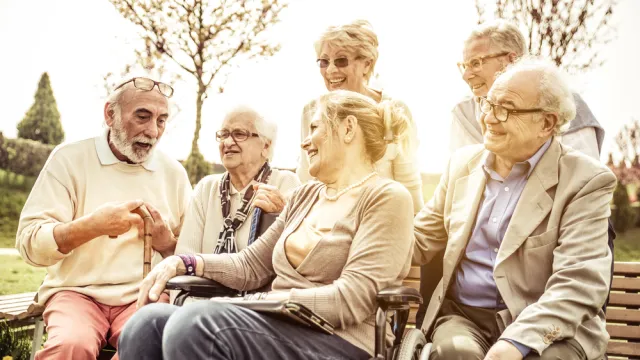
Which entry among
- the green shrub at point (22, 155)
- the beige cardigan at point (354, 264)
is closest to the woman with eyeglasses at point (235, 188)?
the beige cardigan at point (354, 264)

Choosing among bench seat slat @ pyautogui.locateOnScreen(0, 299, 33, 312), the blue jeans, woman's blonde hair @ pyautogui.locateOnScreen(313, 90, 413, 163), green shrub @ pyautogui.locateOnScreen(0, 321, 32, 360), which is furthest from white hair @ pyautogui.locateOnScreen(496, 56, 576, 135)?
green shrub @ pyautogui.locateOnScreen(0, 321, 32, 360)

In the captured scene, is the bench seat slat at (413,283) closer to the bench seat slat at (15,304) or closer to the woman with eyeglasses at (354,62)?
the woman with eyeglasses at (354,62)

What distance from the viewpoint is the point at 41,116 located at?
23.5ft

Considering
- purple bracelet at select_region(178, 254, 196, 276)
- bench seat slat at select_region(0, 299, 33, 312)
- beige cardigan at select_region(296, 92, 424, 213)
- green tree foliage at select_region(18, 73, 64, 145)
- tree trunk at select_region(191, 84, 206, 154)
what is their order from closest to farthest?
purple bracelet at select_region(178, 254, 196, 276)
beige cardigan at select_region(296, 92, 424, 213)
bench seat slat at select_region(0, 299, 33, 312)
tree trunk at select_region(191, 84, 206, 154)
green tree foliage at select_region(18, 73, 64, 145)

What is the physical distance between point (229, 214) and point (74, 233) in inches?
25.8

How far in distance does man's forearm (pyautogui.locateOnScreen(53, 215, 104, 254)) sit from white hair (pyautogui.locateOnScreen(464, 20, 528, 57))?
5.99 ft

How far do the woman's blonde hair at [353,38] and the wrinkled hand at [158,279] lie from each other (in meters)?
1.43

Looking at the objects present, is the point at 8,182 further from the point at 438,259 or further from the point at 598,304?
the point at 598,304

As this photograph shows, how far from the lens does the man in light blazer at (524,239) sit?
2102mm

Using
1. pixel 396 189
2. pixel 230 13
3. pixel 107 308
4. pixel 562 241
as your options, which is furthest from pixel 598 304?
pixel 230 13

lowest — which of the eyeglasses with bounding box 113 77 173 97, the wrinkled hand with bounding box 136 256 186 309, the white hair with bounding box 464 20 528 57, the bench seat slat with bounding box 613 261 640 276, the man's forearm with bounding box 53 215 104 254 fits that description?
the bench seat slat with bounding box 613 261 640 276

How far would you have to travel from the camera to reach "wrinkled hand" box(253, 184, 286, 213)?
2.94 meters

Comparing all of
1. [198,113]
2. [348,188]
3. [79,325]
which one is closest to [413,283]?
[348,188]

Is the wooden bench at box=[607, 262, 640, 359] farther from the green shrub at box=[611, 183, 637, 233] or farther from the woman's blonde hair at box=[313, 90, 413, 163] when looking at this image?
the green shrub at box=[611, 183, 637, 233]
